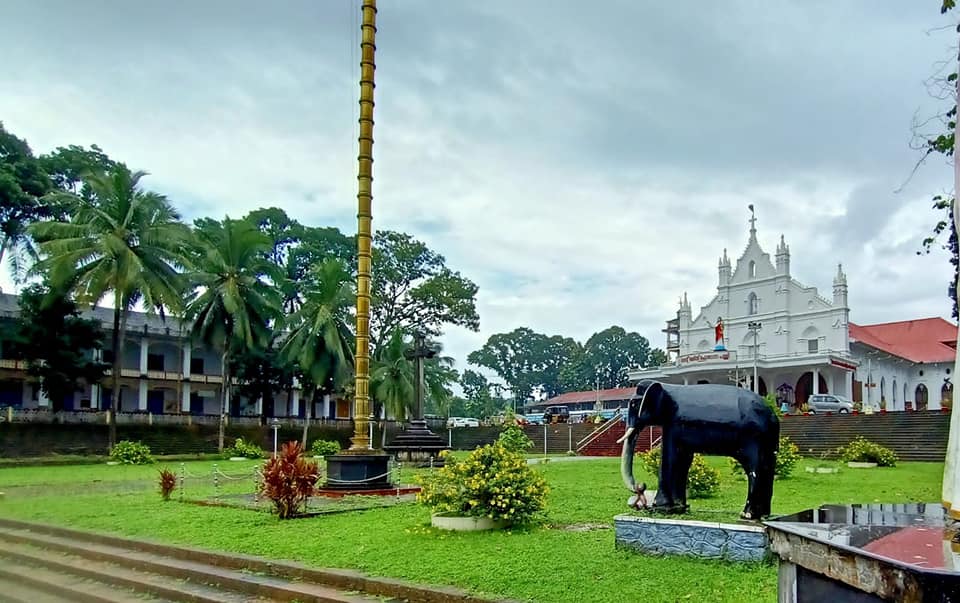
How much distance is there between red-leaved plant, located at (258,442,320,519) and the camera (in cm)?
974

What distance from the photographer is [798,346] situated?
149 feet

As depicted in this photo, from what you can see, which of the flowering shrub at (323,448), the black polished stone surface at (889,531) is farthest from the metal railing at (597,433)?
the black polished stone surface at (889,531)

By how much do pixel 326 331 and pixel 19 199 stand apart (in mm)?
13321

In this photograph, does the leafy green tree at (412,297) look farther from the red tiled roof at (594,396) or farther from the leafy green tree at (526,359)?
the leafy green tree at (526,359)

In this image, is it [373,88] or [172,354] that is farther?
[172,354]

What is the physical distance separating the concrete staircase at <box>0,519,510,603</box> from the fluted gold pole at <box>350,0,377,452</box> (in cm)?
563

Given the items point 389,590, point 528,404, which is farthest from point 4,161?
point 528,404

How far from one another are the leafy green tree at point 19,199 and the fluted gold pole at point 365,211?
21.0m

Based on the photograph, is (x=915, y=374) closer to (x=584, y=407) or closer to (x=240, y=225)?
(x=584, y=407)

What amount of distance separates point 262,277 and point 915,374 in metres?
40.9

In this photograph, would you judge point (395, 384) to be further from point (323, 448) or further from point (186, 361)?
point (186, 361)

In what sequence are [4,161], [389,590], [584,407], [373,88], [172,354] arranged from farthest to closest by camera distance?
[584,407] < [172,354] < [4,161] < [373,88] < [389,590]

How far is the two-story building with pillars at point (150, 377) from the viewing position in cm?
3897

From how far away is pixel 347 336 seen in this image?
1433 inches
